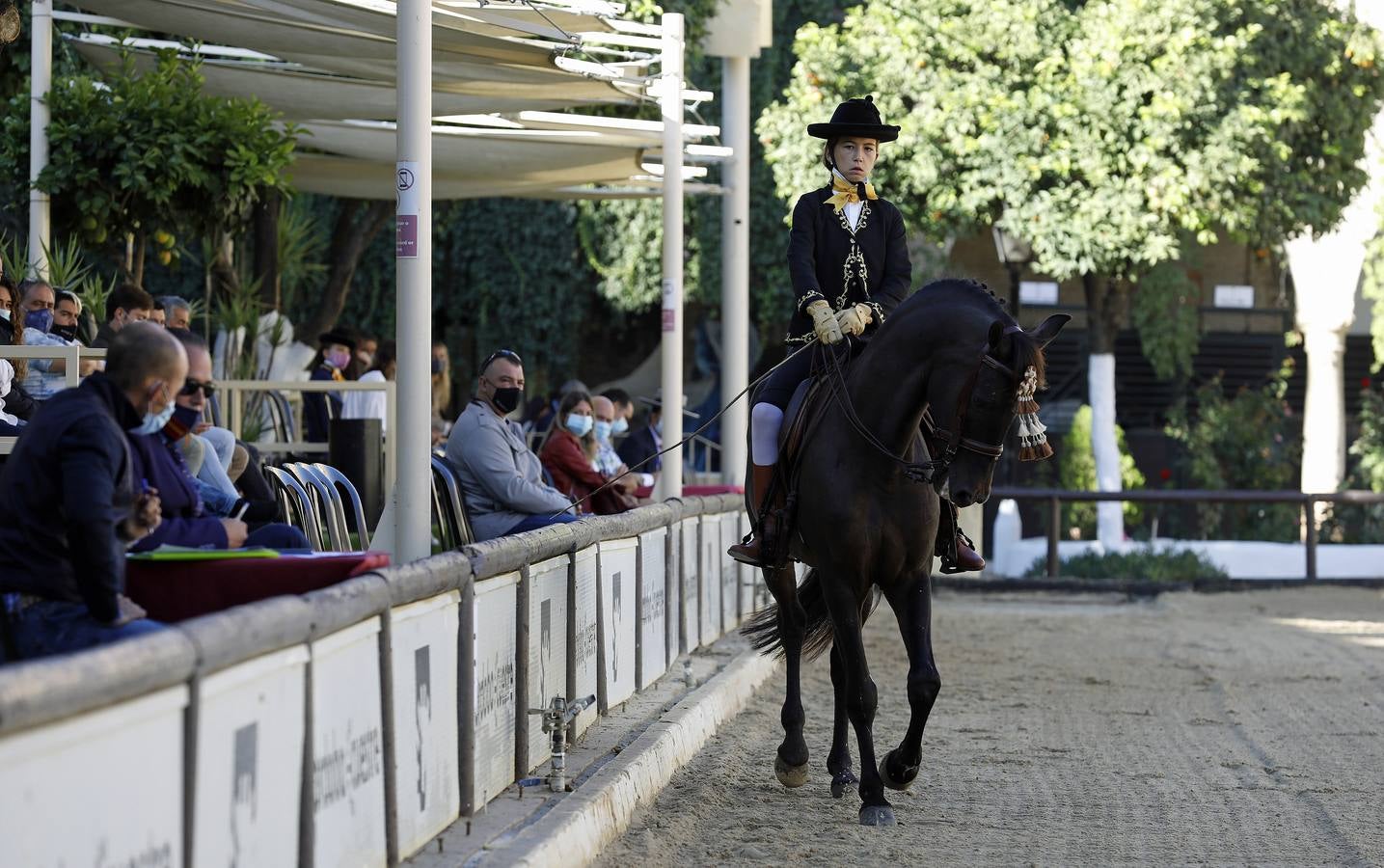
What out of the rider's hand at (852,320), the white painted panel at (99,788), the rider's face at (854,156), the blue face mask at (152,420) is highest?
the rider's face at (854,156)

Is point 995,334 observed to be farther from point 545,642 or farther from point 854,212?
point 545,642

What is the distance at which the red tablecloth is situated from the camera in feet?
18.4

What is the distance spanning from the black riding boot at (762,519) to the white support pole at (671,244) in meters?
4.45

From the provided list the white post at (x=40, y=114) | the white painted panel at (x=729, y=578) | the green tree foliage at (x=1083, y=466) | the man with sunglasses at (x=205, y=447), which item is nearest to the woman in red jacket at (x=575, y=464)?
the white painted panel at (x=729, y=578)

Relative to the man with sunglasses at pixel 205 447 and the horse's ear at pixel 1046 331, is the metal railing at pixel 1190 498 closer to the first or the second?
the man with sunglasses at pixel 205 447

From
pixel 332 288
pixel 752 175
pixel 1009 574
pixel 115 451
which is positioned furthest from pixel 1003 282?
pixel 115 451

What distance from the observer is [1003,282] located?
29.9m

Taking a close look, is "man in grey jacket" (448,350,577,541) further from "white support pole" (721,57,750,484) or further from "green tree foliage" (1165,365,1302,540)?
"green tree foliage" (1165,365,1302,540)

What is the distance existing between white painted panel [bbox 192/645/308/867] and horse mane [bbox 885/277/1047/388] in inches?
132

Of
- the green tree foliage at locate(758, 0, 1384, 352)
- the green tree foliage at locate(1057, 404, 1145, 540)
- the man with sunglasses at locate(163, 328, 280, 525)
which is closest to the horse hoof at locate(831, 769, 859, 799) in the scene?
the man with sunglasses at locate(163, 328, 280, 525)

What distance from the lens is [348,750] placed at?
16.5 feet

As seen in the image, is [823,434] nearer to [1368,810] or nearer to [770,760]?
[770,760]

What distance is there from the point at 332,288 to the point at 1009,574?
27.0 feet

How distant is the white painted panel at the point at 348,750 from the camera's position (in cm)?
477
